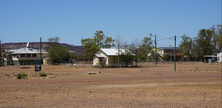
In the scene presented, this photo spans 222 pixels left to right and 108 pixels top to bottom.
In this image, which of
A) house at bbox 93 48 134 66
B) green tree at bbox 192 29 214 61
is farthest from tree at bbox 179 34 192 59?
house at bbox 93 48 134 66

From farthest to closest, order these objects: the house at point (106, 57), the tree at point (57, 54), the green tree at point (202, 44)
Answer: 1. the green tree at point (202, 44)
2. the tree at point (57, 54)
3. the house at point (106, 57)

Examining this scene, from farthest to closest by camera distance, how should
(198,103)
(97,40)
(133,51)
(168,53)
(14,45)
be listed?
(14,45), (168,53), (97,40), (133,51), (198,103)

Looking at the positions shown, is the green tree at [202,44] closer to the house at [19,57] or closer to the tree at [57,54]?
the tree at [57,54]

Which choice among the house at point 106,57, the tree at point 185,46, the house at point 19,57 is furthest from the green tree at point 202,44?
the house at point 19,57

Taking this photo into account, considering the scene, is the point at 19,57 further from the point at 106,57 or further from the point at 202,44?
the point at 202,44

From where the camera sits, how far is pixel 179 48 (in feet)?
333

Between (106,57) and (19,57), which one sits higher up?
(19,57)

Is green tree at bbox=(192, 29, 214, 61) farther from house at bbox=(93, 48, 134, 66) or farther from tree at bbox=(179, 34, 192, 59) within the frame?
house at bbox=(93, 48, 134, 66)

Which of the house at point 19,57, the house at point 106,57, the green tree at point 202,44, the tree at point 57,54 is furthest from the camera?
the green tree at point 202,44

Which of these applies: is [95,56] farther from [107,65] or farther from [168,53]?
[168,53]

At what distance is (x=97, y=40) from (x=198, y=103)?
7259 cm

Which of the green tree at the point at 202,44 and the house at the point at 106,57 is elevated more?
the green tree at the point at 202,44

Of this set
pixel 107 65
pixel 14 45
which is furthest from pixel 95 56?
pixel 14 45

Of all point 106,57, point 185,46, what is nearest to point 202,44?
point 185,46
